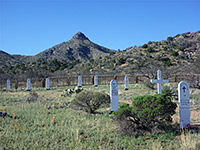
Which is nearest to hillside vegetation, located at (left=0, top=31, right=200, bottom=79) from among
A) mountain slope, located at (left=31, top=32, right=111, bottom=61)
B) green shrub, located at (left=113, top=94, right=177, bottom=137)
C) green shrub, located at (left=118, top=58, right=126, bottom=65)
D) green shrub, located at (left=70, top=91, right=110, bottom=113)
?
green shrub, located at (left=118, top=58, right=126, bottom=65)

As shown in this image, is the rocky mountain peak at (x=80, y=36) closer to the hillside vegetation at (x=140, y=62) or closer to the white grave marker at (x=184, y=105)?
the hillside vegetation at (x=140, y=62)

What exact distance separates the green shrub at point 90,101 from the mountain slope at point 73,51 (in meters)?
58.7

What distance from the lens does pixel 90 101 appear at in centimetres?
1084

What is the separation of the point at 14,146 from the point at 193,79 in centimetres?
1928

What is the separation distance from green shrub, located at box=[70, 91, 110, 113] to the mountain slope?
2312 inches

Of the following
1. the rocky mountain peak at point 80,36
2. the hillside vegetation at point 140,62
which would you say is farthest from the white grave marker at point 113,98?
the rocky mountain peak at point 80,36

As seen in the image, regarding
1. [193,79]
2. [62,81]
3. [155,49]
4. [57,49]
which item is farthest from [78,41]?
[193,79]

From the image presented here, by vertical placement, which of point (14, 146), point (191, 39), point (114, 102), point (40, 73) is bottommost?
point (14, 146)

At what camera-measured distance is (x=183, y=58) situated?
138 feet

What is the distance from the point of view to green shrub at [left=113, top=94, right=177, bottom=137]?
6809 millimetres

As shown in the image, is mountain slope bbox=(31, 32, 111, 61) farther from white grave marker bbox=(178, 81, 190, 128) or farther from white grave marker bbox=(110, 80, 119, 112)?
white grave marker bbox=(178, 81, 190, 128)

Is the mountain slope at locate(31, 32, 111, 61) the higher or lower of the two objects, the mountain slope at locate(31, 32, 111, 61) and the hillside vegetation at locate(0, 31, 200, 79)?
the higher

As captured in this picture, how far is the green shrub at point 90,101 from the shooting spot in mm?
10664

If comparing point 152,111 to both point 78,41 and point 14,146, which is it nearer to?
point 14,146
